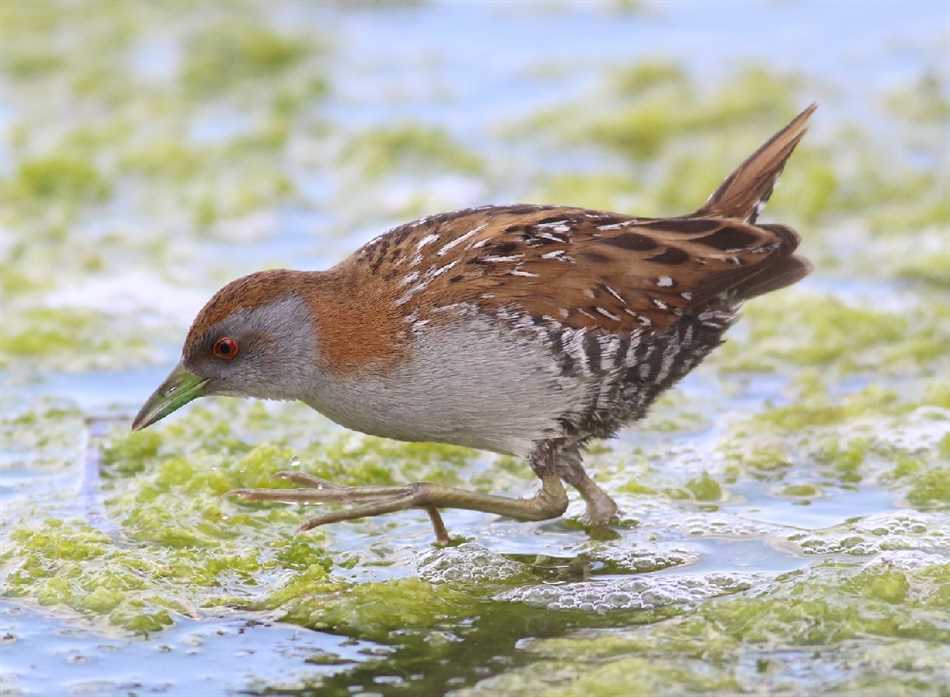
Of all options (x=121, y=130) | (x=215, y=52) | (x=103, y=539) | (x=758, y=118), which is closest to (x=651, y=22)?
(x=758, y=118)

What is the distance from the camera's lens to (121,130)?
10.6m

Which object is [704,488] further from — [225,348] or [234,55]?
[234,55]

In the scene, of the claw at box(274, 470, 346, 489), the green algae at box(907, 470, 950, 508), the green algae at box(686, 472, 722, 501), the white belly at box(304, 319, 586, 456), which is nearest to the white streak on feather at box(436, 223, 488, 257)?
the white belly at box(304, 319, 586, 456)

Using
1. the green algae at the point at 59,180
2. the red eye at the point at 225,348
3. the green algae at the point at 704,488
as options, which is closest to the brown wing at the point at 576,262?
the red eye at the point at 225,348

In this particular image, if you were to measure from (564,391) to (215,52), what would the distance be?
23.1 feet

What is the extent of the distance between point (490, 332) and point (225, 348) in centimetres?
90

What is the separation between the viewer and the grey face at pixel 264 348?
5.48m

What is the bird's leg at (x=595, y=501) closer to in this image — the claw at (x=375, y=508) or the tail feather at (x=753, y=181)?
the claw at (x=375, y=508)

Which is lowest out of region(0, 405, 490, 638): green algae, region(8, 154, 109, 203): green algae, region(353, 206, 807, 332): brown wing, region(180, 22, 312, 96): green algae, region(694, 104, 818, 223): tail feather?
region(0, 405, 490, 638): green algae

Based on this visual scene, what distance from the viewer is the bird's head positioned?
547 centimetres

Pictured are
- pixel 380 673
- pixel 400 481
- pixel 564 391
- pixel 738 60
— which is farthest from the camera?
pixel 738 60

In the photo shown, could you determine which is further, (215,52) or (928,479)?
(215,52)

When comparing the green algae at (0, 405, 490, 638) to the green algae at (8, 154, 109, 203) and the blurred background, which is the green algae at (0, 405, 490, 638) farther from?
the green algae at (8, 154, 109, 203)

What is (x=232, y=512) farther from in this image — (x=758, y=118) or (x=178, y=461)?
(x=758, y=118)
